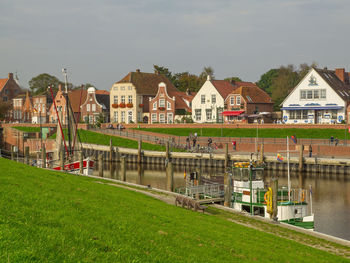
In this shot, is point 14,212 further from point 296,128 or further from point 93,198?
point 296,128

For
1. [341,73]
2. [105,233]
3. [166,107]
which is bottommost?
[105,233]

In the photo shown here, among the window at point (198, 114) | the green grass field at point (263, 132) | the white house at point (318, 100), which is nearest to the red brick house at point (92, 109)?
the green grass field at point (263, 132)

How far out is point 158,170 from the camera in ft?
200

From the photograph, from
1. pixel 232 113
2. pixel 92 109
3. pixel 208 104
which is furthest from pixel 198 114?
pixel 92 109

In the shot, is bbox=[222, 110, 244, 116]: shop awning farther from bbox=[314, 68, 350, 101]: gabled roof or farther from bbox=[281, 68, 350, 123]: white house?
bbox=[314, 68, 350, 101]: gabled roof

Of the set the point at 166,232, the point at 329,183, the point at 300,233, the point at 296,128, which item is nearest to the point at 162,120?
the point at 296,128

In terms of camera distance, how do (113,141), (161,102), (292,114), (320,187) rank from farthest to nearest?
(161,102) < (292,114) < (113,141) < (320,187)

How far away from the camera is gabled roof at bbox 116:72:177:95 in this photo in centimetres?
10544

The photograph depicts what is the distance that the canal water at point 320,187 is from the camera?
101 feet

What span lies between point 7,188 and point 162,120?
8476 cm

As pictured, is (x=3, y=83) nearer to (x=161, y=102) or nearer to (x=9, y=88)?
(x=9, y=88)

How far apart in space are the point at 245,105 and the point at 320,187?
1761 inches

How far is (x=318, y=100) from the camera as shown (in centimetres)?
8081

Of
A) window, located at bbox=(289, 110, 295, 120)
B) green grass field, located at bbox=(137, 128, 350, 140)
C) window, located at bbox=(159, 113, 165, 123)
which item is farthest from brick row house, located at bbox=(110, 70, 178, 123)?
window, located at bbox=(289, 110, 295, 120)
